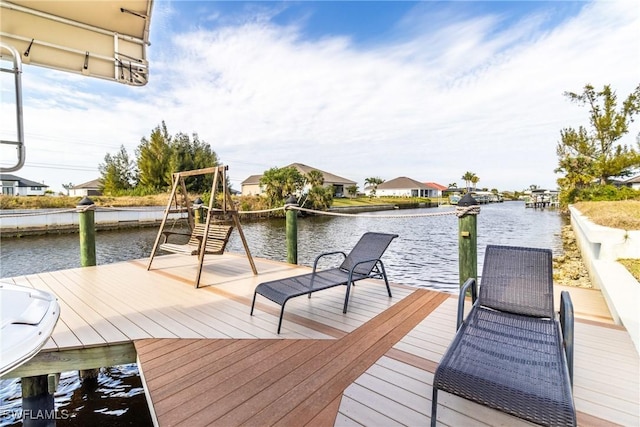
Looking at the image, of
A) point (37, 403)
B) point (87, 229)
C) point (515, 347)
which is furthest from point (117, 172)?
point (515, 347)

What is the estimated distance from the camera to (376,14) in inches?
389

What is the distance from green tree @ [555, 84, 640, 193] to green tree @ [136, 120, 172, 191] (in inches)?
1413

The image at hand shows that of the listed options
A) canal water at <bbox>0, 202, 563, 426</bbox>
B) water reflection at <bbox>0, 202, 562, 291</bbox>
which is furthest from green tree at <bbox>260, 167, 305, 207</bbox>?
water reflection at <bbox>0, 202, 562, 291</bbox>

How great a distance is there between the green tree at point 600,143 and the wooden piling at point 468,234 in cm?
2670

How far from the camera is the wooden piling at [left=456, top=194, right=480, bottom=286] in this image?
3.46 meters

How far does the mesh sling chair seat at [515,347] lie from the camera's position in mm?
1312

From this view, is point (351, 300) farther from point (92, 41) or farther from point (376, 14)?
point (376, 14)

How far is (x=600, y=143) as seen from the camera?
79.6 ft

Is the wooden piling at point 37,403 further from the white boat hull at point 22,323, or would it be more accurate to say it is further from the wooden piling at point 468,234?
the wooden piling at point 468,234

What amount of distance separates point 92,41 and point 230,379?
3.85 meters

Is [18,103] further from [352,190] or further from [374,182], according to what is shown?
[374,182]

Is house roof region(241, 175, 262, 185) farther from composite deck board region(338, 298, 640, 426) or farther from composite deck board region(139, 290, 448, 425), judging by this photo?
composite deck board region(338, 298, 640, 426)

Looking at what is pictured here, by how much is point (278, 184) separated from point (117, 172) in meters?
18.7

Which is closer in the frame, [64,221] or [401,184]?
[64,221]
